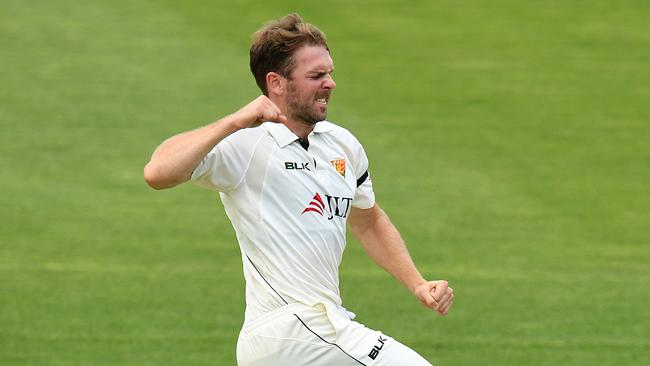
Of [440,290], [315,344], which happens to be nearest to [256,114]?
[315,344]

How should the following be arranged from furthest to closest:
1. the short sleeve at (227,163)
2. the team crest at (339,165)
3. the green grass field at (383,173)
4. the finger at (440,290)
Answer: the green grass field at (383,173) < the team crest at (339,165) < the finger at (440,290) < the short sleeve at (227,163)

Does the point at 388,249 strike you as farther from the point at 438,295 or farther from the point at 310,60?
the point at 310,60

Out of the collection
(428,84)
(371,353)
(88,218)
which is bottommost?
(88,218)

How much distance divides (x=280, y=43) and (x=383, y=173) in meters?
8.28

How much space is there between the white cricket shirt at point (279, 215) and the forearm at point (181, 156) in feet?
1.00

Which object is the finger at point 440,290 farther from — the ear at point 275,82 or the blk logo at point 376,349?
the ear at point 275,82

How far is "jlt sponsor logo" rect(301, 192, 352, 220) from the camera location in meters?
6.52

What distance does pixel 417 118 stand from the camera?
15.9m

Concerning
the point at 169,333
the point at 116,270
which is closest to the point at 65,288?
the point at 116,270

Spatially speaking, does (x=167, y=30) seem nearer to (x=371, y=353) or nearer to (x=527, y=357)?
(x=527, y=357)

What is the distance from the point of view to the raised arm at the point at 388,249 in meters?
6.79

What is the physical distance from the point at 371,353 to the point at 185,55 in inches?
445

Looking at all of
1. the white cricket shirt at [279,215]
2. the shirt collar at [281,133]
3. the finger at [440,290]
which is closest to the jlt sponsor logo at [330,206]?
the white cricket shirt at [279,215]

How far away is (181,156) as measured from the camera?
19.6ft
